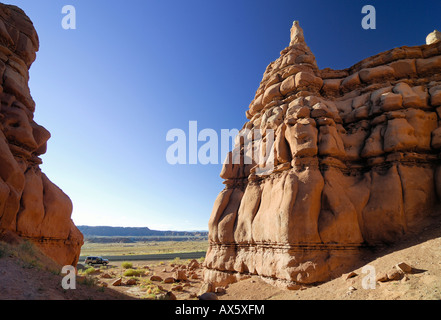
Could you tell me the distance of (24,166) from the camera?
13398 millimetres

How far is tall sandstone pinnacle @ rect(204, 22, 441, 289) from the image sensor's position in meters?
14.3

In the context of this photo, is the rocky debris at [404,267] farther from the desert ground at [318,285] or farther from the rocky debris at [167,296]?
the rocky debris at [167,296]

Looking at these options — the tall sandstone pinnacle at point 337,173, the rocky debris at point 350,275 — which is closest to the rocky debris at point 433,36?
the tall sandstone pinnacle at point 337,173

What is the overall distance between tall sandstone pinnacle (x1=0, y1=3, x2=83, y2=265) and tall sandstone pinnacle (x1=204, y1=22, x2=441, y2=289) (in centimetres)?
1152

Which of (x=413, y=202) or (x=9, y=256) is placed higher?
(x=413, y=202)

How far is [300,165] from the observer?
658 inches

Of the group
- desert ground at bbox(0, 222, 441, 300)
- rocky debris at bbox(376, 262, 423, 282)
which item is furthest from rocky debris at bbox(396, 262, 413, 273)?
desert ground at bbox(0, 222, 441, 300)

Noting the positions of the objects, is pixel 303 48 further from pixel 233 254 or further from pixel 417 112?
pixel 233 254

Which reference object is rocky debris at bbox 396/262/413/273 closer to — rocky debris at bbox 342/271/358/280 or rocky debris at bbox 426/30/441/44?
rocky debris at bbox 342/271/358/280

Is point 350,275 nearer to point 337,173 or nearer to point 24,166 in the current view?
point 337,173

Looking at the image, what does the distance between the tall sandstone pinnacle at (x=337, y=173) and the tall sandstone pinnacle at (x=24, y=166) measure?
1152 cm

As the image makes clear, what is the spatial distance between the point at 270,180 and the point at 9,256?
49.1ft

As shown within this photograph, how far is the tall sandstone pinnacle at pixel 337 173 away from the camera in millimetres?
14344
